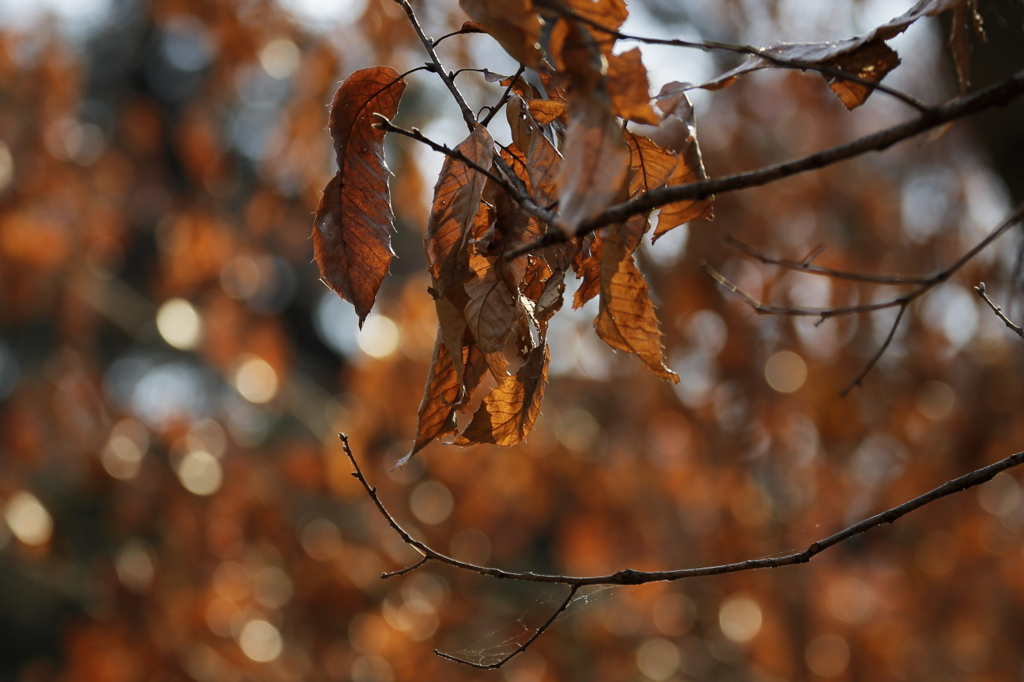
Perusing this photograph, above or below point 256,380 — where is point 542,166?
below

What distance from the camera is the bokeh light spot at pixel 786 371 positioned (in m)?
2.92

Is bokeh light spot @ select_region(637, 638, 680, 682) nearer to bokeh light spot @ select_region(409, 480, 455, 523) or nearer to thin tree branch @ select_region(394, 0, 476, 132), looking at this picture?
bokeh light spot @ select_region(409, 480, 455, 523)

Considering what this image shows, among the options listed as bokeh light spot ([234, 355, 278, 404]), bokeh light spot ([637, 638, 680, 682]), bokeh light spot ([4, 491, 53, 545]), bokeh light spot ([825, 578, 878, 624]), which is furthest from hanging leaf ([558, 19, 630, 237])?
bokeh light spot ([4, 491, 53, 545])

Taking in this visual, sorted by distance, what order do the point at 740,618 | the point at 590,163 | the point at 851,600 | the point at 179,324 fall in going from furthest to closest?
the point at 851,600 → the point at 179,324 → the point at 740,618 → the point at 590,163

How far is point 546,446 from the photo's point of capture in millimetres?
3436

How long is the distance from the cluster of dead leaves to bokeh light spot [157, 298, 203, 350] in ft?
10.2

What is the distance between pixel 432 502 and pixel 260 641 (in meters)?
0.94

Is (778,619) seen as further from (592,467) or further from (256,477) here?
(256,477)

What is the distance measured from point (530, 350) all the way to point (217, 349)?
340 cm

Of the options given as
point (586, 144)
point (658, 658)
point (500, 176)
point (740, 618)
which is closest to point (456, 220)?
point (500, 176)

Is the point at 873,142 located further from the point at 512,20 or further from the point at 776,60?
the point at 512,20

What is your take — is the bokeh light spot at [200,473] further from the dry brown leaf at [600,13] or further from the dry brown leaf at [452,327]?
the dry brown leaf at [600,13]

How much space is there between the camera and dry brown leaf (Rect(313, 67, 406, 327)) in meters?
0.60

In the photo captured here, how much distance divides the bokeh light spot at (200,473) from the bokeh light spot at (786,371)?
2455 millimetres
